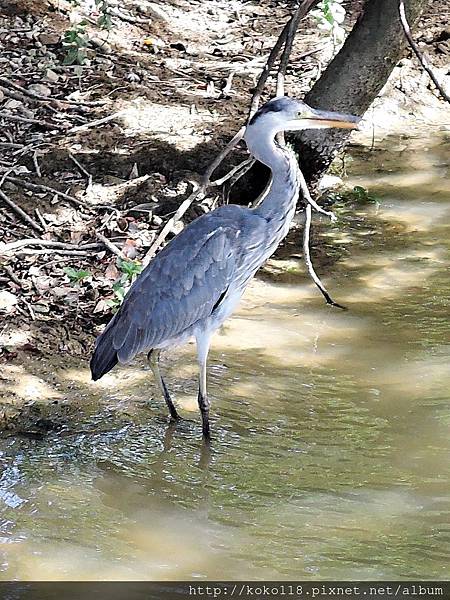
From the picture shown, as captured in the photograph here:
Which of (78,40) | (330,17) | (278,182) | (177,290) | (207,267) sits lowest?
(78,40)

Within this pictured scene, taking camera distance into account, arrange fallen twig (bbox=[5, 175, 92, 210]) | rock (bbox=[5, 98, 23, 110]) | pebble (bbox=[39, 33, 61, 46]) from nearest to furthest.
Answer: fallen twig (bbox=[5, 175, 92, 210]) < rock (bbox=[5, 98, 23, 110]) < pebble (bbox=[39, 33, 61, 46])

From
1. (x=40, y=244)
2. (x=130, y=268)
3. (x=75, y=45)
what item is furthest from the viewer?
(x=75, y=45)

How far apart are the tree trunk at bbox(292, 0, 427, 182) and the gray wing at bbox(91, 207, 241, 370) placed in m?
2.12

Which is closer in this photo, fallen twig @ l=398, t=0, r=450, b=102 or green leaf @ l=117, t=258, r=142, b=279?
fallen twig @ l=398, t=0, r=450, b=102

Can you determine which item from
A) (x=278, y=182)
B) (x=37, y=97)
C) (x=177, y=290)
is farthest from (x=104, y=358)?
(x=37, y=97)

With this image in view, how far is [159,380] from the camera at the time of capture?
5672mm

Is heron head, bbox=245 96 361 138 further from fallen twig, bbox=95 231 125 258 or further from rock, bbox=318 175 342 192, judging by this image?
rock, bbox=318 175 342 192

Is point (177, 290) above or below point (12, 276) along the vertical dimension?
above

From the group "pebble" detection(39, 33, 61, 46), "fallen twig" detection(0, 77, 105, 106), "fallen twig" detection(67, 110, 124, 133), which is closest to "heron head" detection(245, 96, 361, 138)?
"fallen twig" detection(67, 110, 124, 133)

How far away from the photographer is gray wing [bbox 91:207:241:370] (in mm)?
5461

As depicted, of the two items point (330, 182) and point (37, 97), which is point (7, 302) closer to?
point (37, 97)

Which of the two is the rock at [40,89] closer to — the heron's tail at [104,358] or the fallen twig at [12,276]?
the fallen twig at [12,276]

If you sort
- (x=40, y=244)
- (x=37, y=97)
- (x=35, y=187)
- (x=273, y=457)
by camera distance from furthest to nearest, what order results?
(x=37, y=97) → (x=35, y=187) → (x=40, y=244) → (x=273, y=457)

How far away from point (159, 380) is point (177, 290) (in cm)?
52
